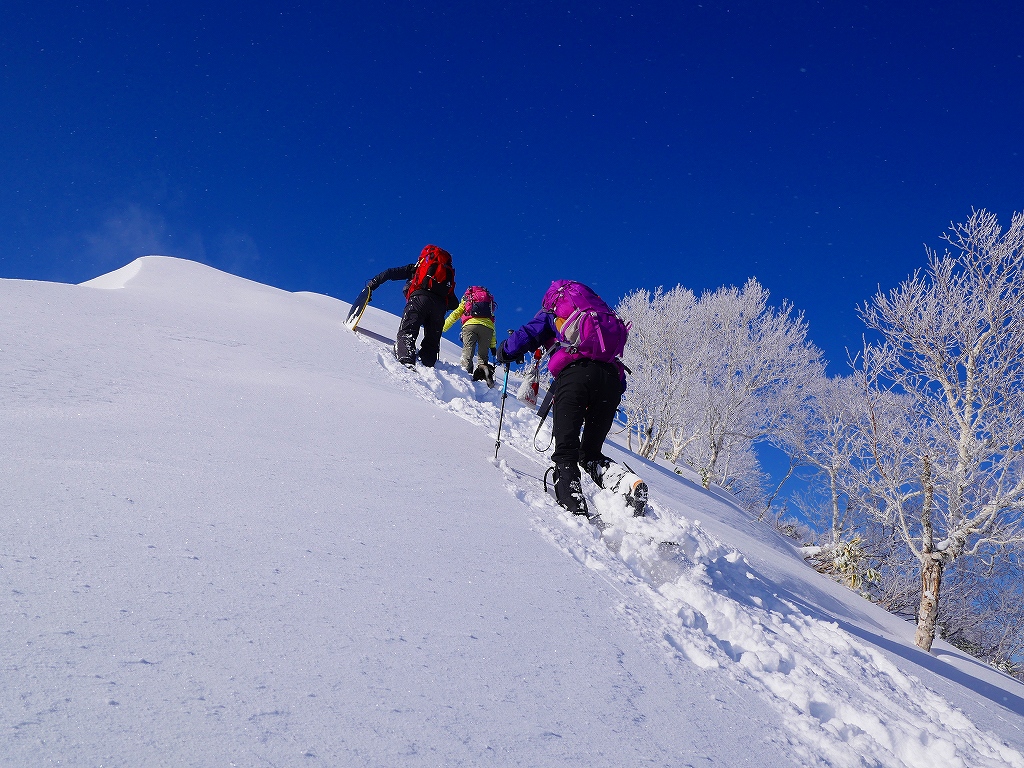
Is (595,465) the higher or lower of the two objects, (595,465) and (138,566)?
the higher

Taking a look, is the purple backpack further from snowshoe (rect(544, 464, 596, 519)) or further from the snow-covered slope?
the snow-covered slope

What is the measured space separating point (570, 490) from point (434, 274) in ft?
13.7

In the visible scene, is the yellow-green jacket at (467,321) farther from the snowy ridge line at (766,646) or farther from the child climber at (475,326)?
the snowy ridge line at (766,646)

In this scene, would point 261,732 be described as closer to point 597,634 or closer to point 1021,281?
point 597,634

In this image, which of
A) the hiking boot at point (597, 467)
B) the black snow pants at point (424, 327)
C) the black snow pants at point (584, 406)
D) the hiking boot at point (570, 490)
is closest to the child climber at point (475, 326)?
the black snow pants at point (424, 327)

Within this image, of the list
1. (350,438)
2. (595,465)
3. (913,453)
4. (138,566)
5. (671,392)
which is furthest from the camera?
(671,392)

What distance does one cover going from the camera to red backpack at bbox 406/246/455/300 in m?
6.55

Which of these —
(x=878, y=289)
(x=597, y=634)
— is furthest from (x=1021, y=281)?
(x=597, y=634)

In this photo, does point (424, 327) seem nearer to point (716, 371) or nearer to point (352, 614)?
point (352, 614)

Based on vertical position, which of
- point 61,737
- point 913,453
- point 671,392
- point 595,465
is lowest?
point 61,737

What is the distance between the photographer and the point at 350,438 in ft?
9.87

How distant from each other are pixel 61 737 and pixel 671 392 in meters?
16.3

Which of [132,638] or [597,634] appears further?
[597,634]

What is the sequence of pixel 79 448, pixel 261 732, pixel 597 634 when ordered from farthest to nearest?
pixel 79 448 < pixel 597 634 < pixel 261 732
